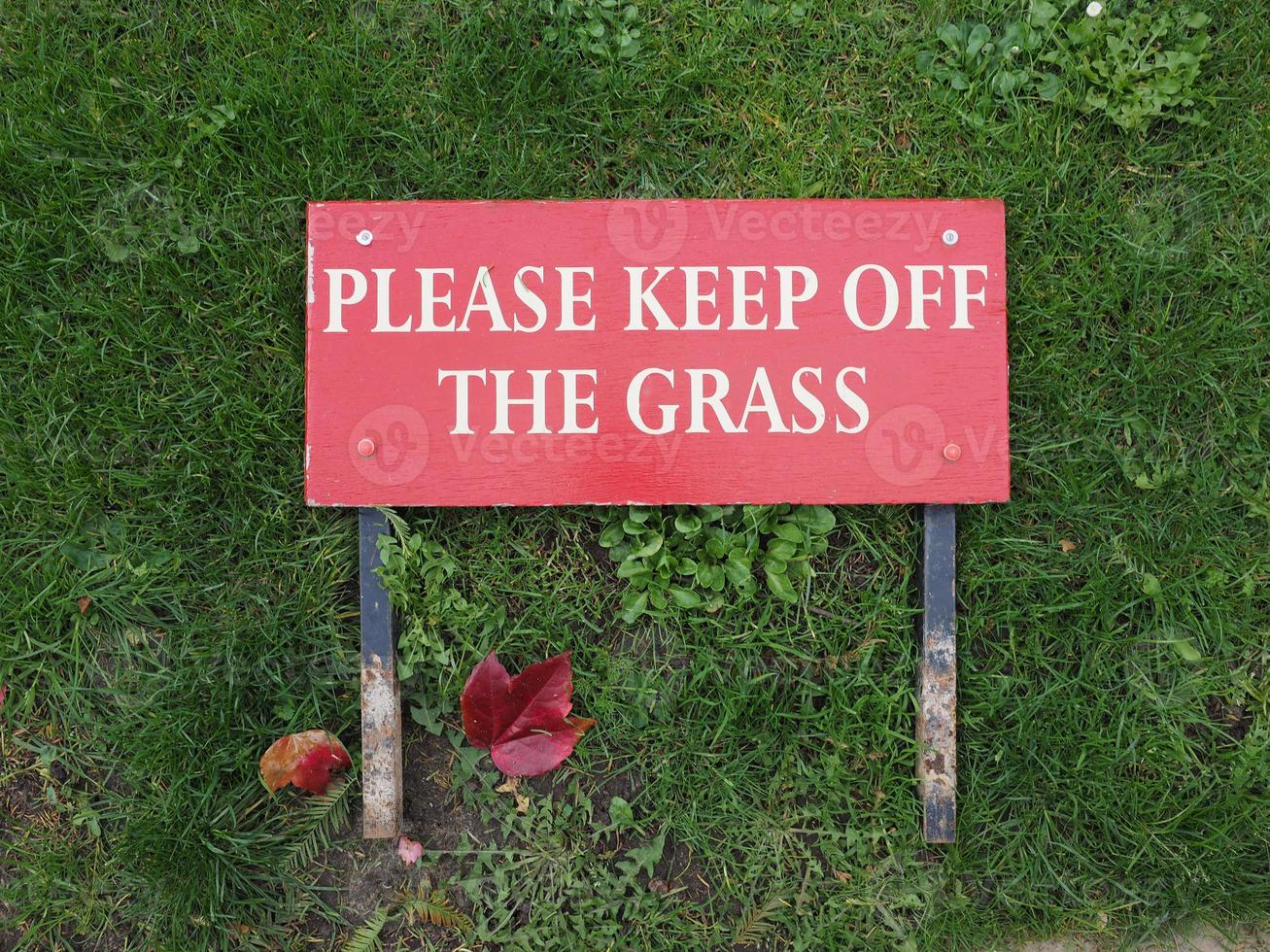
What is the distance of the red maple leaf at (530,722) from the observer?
7.06 feet

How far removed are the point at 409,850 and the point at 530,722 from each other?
0.50 metres

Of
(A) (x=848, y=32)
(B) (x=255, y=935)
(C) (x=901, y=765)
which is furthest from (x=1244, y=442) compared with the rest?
(B) (x=255, y=935)

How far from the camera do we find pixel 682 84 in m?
2.30

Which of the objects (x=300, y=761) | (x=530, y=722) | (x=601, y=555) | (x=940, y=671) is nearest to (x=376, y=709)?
(x=300, y=761)

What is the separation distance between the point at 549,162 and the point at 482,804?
6.01 feet

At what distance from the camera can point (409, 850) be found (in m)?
2.21

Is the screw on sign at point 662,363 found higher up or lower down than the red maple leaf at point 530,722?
higher up

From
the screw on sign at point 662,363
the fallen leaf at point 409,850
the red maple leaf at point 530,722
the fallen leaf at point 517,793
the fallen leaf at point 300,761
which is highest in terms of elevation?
the screw on sign at point 662,363

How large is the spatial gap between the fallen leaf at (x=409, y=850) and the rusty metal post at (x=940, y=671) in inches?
55.2

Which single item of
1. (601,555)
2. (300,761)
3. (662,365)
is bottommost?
(300,761)

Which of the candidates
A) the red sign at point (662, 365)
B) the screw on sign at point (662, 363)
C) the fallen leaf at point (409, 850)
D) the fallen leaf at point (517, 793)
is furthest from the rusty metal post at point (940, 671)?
the fallen leaf at point (409, 850)

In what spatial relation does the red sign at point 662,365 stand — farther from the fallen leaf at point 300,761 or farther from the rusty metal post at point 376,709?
the fallen leaf at point 300,761

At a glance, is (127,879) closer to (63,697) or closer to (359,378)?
(63,697)

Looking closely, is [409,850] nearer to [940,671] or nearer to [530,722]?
[530,722]
